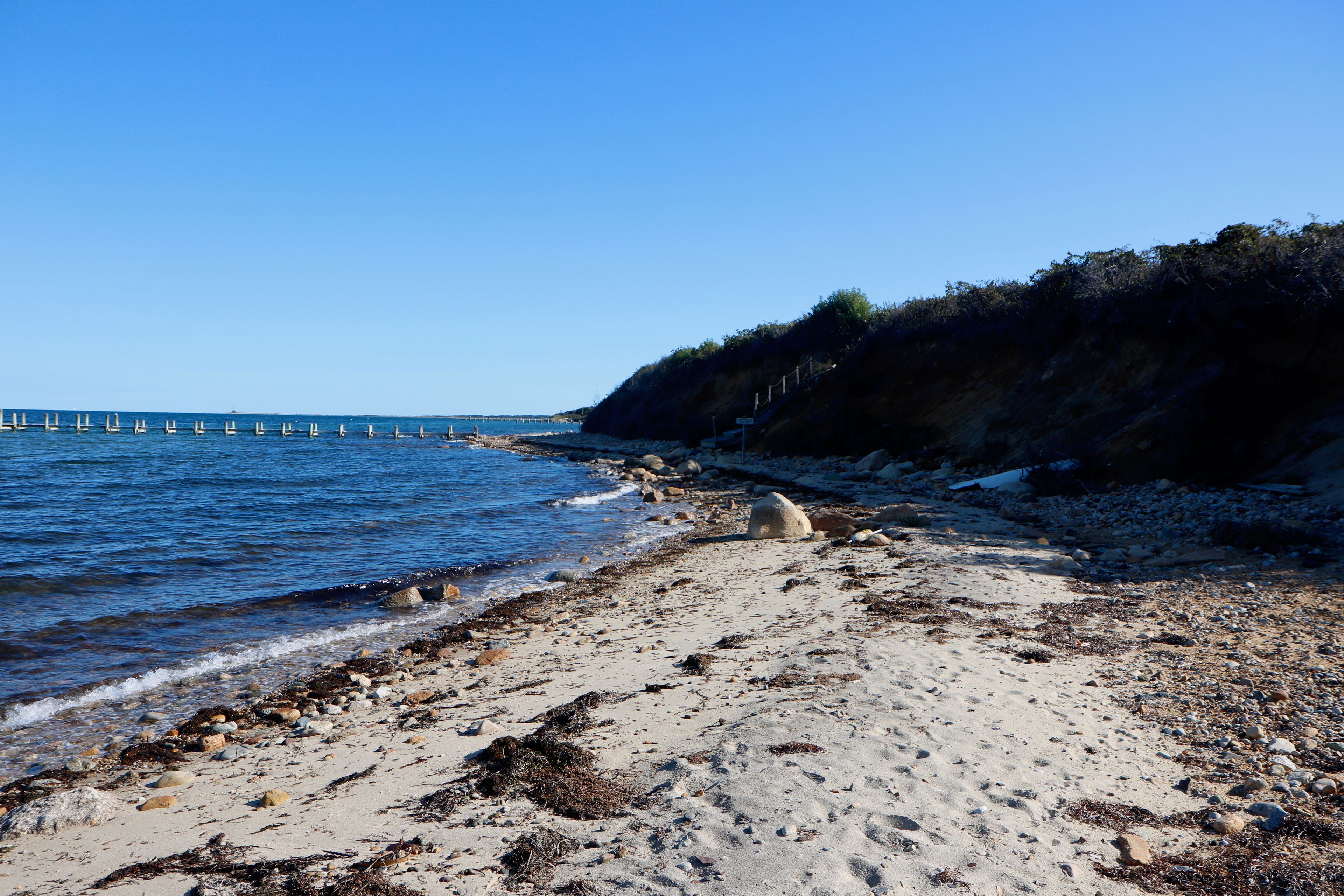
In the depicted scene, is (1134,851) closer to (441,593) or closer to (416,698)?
(416,698)

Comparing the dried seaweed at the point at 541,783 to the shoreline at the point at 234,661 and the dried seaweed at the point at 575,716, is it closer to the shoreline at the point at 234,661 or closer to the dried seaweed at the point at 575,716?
the dried seaweed at the point at 575,716

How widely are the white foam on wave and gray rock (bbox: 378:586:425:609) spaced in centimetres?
46

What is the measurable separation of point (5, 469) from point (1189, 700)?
40448mm

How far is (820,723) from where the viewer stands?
4633 millimetres

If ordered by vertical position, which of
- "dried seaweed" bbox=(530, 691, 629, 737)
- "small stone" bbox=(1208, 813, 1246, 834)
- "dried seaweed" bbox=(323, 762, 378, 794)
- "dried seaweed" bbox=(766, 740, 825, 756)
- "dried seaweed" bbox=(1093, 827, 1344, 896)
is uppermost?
"small stone" bbox=(1208, 813, 1246, 834)

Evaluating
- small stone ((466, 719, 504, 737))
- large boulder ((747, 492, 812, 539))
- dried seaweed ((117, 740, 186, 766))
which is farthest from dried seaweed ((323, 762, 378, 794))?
large boulder ((747, 492, 812, 539))

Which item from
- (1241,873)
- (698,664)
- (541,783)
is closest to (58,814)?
(541,783)

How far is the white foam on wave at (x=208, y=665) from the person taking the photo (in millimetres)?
6277

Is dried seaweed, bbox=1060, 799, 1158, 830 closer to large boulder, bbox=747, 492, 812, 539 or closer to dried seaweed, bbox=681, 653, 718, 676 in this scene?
dried seaweed, bbox=681, 653, 718, 676

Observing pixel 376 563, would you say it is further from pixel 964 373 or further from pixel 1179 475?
pixel 964 373

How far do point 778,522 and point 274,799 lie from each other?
33.8ft

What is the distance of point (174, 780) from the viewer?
4.77 metres

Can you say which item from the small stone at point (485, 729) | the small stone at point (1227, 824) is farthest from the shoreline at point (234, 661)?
the small stone at point (1227, 824)

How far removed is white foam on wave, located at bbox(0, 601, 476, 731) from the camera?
628 cm
